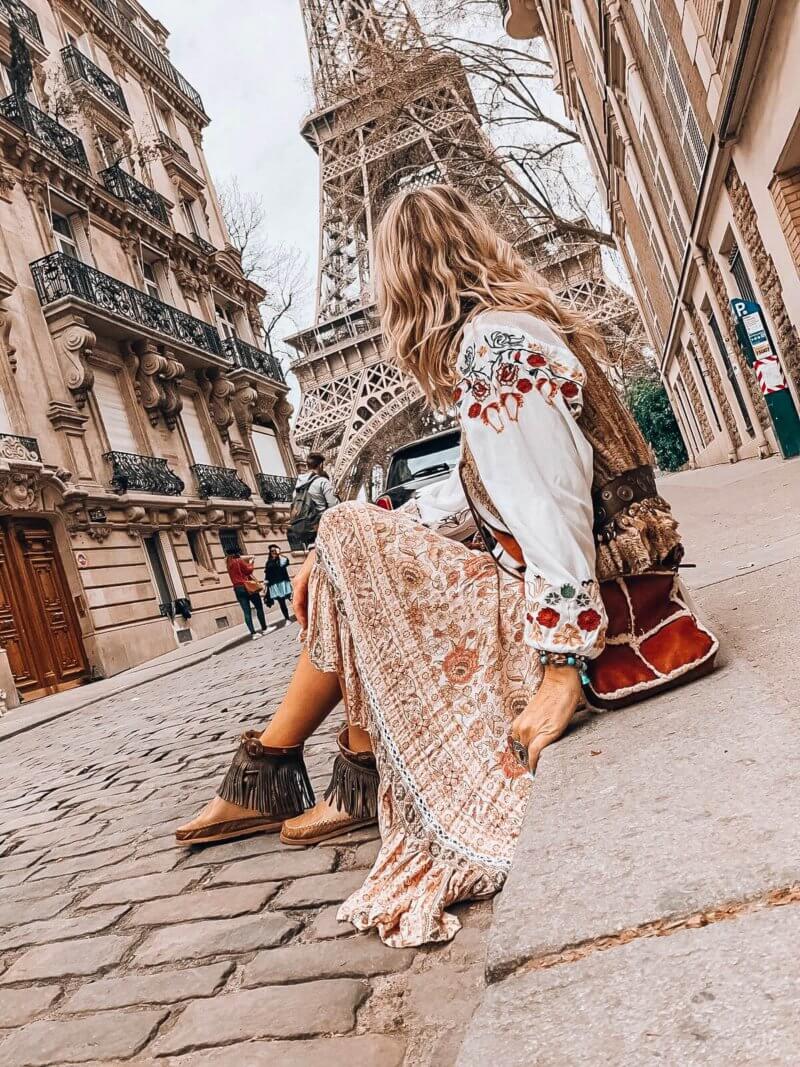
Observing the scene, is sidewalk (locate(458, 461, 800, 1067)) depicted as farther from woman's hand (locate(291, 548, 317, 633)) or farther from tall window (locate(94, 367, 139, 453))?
tall window (locate(94, 367, 139, 453))

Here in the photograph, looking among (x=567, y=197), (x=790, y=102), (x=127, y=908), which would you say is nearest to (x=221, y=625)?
(x=567, y=197)

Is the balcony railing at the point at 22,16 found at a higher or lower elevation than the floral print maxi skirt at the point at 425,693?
higher

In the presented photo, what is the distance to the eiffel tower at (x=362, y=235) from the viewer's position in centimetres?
1838

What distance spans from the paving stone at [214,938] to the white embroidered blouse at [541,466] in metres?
0.94

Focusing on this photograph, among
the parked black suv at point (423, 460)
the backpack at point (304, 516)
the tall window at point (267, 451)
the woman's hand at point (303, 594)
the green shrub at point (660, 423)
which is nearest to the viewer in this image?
the woman's hand at point (303, 594)

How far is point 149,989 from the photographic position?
1.75m

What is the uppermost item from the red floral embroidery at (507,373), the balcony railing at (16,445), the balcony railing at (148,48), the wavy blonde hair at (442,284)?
the balcony railing at (148,48)

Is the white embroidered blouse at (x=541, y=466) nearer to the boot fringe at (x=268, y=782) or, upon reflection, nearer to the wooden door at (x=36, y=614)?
the boot fringe at (x=268, y=782)

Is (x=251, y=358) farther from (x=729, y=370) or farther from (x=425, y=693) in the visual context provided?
(x=425, y=693)

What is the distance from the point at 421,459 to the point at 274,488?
16915 millimetres

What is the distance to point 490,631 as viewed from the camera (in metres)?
1.91

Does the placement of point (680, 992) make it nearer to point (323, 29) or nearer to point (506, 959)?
point (506, 959)

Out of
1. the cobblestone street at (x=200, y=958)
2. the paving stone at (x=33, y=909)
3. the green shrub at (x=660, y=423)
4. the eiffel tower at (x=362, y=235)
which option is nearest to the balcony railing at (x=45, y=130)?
the eiffel tower at (x=362, y=235)

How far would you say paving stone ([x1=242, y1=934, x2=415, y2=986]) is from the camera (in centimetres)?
160
